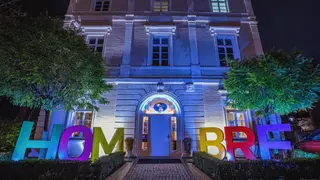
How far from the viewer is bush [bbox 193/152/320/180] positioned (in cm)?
412

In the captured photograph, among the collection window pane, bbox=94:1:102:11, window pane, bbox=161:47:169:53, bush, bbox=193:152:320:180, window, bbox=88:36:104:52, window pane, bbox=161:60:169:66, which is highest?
window pane, bbox=94:1:102:11

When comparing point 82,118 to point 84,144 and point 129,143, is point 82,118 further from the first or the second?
point 84,144

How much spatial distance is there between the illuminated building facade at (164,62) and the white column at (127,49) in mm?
31

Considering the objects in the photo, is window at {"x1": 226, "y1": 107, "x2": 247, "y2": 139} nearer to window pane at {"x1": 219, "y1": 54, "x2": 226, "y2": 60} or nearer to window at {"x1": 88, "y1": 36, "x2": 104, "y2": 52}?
window pane at {"x1": 219, "y1": 54, "x2": 226, "y2": 60}

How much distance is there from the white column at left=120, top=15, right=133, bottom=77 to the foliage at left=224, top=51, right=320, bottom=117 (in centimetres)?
623

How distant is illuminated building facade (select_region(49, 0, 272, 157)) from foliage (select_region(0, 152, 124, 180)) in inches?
178

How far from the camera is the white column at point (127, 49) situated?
402 inches

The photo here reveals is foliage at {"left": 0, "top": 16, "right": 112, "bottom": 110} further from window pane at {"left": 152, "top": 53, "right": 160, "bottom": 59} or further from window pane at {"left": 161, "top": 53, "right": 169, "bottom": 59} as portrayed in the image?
window pane at {"left": 161, "top": 53, "right": 169, "bottom": 59}

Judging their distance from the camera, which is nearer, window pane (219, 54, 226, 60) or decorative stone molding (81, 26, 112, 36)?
window pane (219, 54, 226, 60)

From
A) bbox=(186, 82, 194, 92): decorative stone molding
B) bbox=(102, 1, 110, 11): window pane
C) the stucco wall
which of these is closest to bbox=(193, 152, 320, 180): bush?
bbox=(186, 82, 194, 92): decorative stone molding

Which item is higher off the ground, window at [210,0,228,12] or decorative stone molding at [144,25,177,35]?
window at [210,0,228,12]

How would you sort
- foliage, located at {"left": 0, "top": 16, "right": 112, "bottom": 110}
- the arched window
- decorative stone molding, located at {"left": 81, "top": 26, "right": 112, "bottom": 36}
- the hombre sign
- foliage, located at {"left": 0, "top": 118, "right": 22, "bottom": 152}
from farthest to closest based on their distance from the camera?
decorative stone molding, located at {"left": 81, "top": 26, "right": 112, "bottom": 36} < the arched window < foliage, located at {"left": 0, "top": 118, "right": 22, "bottom": 152} < foliage, located at {"left": 0, "top": 16, "right": 112, "bottom": 110} < the hombre sign

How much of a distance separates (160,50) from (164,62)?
0.94 m

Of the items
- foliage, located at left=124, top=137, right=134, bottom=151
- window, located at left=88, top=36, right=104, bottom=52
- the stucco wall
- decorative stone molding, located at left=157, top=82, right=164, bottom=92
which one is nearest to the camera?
foliage, located at left=124, top=137, right=134, bottom=151
